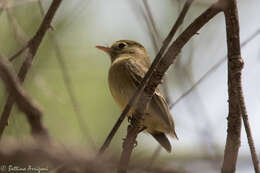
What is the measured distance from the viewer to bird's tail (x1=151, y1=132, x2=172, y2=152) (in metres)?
4.65

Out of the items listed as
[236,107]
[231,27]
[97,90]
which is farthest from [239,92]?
[97,90]

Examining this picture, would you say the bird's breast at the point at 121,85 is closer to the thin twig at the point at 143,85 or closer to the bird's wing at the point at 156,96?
the bird's wing at the point at 156,96

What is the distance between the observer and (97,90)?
597 cm

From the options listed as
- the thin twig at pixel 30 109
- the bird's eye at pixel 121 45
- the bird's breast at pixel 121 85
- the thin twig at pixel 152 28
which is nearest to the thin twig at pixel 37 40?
the thin twig at pixel 152 28

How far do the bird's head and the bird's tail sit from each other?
134 cm

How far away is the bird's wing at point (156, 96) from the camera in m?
4.52

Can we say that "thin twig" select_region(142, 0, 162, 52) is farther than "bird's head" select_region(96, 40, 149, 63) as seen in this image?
No

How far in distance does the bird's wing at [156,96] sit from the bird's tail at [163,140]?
0.17m

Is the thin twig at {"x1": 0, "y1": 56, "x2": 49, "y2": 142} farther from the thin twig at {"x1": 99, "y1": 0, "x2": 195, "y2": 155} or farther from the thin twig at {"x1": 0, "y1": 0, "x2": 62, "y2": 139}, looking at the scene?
the thin twig at {"x1": 0, "y1": 0, "x2": 62, "y2": 139}

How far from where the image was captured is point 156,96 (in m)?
4.59

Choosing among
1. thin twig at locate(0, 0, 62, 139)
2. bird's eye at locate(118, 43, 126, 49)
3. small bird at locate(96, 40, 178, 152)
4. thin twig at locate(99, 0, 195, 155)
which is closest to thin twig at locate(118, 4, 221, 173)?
thin twig at locate(99, 0, 195, 155)

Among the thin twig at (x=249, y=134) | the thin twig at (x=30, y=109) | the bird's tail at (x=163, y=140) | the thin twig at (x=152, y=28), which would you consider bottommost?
the bird's tail at (x=163, y=140)

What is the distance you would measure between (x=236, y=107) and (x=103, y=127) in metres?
2.78

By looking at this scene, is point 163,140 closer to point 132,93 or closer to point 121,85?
point 132,93
